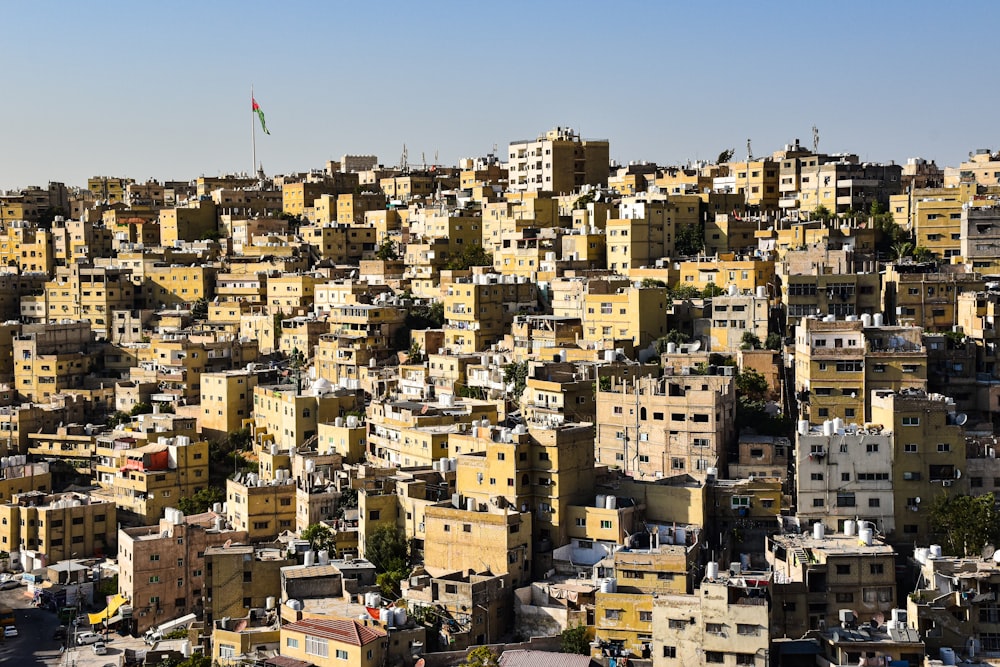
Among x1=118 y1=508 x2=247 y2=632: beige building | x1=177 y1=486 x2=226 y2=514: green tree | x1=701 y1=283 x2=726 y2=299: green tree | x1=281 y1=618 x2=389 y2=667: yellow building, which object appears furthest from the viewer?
x1=701 y1=283 x2=726 y2=299: green tree

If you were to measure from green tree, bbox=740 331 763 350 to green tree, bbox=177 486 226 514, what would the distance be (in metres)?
12.2

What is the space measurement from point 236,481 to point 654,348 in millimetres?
9600

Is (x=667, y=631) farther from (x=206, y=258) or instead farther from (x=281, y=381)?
(x=206, y=258)

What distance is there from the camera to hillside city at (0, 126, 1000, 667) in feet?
78.9

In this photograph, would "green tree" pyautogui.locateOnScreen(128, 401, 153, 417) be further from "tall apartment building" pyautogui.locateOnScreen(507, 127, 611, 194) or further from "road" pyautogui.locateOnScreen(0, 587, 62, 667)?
"tall apartment building" pyautogui.locateOnScreen(507, 127, 611, 194)

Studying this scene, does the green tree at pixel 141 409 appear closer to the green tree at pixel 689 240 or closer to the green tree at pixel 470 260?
the green tree at pixel 470 260

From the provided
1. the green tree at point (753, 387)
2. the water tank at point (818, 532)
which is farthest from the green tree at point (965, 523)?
the green tree at point (753, 387)

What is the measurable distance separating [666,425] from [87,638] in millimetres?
11727

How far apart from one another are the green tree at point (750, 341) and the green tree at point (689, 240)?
27.3 ft

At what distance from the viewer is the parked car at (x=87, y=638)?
28619 mm

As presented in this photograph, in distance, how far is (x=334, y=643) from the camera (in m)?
22.5

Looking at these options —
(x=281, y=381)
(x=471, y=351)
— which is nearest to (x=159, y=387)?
(x=281, y=381)

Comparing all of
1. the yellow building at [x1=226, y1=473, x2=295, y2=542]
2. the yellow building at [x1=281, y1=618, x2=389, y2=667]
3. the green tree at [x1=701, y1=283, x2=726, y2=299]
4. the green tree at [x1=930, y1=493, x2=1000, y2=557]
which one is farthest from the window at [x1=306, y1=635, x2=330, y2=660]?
the green tree at [x1=701, y1=283, x2=726, y2=299]

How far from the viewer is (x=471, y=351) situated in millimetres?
38938
